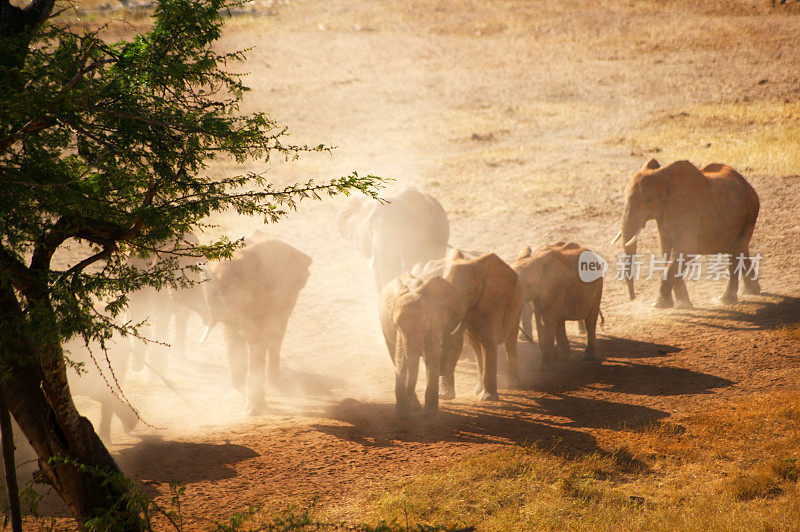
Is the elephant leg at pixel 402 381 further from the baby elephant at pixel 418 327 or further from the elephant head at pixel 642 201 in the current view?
the elephant head at pixel 642 201

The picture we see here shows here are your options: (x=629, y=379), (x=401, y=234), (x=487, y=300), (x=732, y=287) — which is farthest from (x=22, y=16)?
(x=732, y=287)

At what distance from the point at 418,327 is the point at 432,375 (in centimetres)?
73

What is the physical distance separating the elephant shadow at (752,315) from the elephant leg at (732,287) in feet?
0.58

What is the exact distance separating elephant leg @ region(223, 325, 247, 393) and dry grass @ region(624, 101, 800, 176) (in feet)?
54.4

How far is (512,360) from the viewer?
11.8 m

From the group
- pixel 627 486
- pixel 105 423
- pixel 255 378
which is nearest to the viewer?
pixel 627 486

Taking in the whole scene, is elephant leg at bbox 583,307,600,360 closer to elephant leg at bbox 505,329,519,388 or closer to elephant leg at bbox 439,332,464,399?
elephant leg at bbox 505,329,519,388

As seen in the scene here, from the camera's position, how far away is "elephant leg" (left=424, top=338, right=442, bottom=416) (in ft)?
33.2

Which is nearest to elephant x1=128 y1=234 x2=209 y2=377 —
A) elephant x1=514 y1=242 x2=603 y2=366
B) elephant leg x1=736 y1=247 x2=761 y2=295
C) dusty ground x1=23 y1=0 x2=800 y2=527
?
dusty ground x1=23 y1=0 x2=800 y2=527

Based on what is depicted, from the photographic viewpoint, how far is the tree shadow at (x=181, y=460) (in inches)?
346

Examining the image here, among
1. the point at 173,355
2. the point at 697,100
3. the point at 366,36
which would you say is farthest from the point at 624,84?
the point at 173,355

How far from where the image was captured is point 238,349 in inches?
465

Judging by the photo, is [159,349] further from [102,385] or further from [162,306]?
[102,385]

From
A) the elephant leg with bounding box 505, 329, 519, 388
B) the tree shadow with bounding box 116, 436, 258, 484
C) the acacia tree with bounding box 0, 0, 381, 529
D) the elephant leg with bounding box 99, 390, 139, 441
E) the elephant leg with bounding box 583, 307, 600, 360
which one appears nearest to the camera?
the acacia tree with bounding box 0, 0, 381, 529
